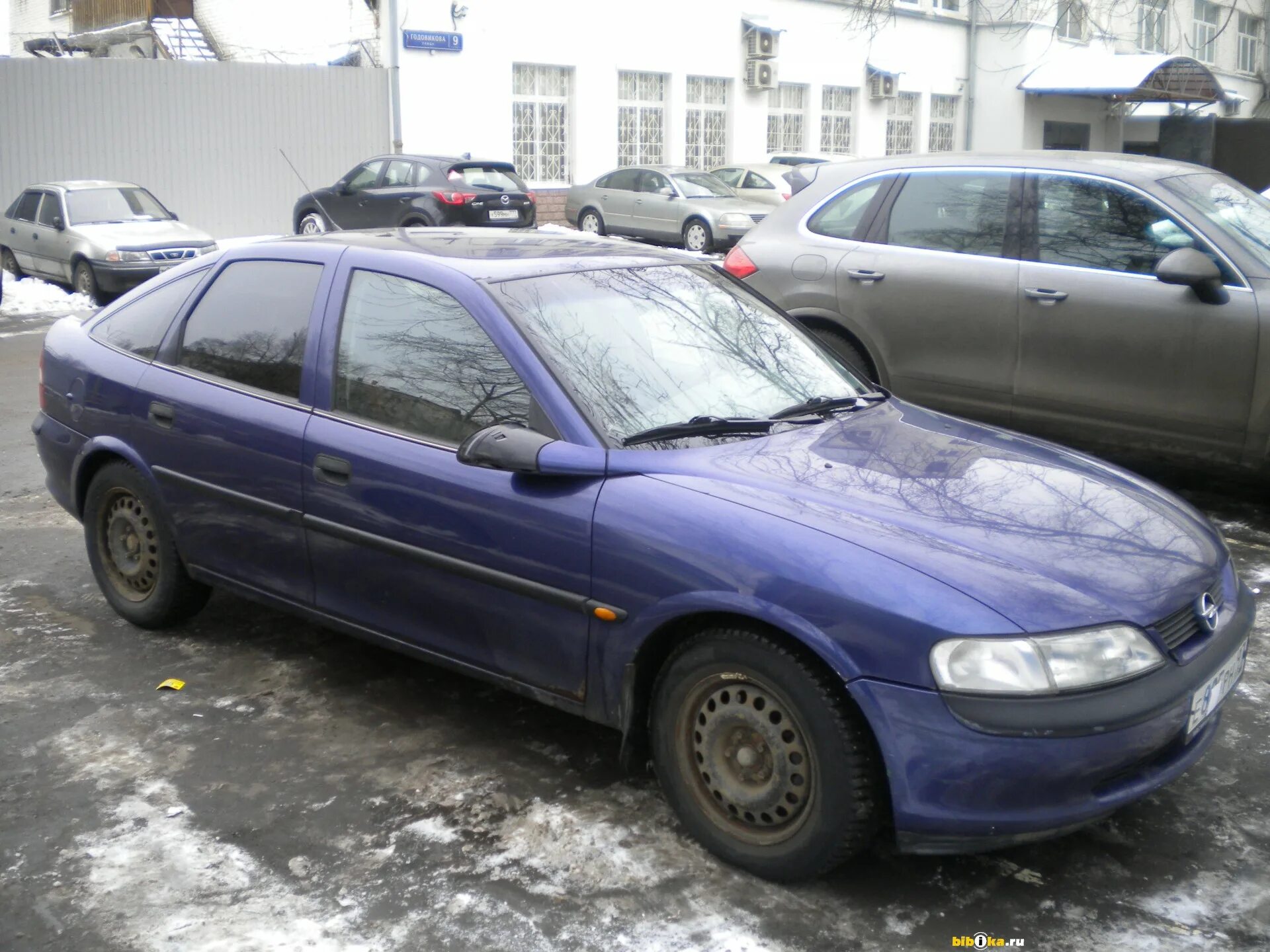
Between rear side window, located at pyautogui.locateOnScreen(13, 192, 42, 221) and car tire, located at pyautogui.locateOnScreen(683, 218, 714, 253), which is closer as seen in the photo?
rear side window, located at pyautogui.locateOnScreen(13, 192, 42, 221)

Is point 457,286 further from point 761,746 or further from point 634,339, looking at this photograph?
point 761,746

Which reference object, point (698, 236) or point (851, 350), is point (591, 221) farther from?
point (851, 350)

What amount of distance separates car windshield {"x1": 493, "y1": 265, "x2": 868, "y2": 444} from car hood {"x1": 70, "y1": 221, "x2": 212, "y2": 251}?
12977 mm

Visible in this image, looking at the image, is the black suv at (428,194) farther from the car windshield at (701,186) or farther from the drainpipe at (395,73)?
the car windshield at (701,186)

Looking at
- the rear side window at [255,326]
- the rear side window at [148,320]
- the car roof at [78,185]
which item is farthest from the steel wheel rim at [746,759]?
the car roof at [78,185]

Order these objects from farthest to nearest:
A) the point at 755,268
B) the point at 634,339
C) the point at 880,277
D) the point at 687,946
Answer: the point at 755,268 < the point at 880,277 < the point at 634,339 < the point at 687,946

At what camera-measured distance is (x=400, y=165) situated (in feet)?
67.9

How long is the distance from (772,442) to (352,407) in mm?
1293

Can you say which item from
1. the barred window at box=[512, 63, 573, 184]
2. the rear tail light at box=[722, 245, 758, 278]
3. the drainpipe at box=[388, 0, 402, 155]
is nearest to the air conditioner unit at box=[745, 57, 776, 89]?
the barred window at box=[512, 63, 573, 184]

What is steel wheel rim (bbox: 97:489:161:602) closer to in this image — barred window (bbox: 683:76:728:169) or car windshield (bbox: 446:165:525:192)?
car windshield (bbox: 446:165:525:192)

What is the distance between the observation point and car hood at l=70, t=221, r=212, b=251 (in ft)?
52.1

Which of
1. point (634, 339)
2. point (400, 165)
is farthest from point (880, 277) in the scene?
point (400, 165)

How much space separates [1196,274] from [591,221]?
20.0 m

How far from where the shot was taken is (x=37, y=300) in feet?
53.1
